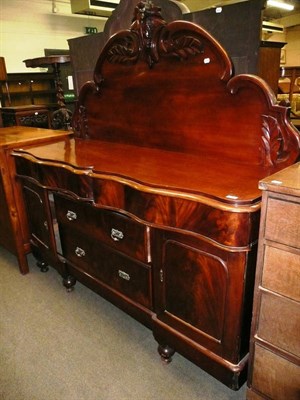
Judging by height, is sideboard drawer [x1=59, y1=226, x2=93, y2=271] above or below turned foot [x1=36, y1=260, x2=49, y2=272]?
above

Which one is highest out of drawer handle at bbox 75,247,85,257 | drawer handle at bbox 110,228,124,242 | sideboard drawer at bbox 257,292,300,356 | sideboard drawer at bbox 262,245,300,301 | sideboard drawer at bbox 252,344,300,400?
sideboard drawer at bbox 262,245,300,301

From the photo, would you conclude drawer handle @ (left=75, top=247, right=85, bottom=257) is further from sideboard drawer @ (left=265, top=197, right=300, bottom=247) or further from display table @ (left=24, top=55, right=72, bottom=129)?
display table @ (left=24, top=55, right=72, bottom=129)

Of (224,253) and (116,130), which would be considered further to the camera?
(116,130)

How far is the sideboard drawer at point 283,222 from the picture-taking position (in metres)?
0.87

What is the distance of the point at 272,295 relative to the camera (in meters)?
0.99

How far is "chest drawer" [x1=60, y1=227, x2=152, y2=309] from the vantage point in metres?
1.45

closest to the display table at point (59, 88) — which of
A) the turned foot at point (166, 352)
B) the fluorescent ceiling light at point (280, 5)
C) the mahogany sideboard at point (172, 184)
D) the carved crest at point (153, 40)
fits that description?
the mahogany sideboard at point (172, 184)

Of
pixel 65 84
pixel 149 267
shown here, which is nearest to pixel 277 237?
pixel 149 267

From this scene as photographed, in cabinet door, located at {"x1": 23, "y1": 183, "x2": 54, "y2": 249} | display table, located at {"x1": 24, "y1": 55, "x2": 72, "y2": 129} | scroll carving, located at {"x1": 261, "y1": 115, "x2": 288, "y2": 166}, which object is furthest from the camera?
display table, located at {"x1": 24, "y1": 55, "x2": 72, "y2": 129}

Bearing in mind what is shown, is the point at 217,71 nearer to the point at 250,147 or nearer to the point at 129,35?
the point at 250,147

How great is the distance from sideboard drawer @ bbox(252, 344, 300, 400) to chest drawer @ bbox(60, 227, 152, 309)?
1.75ft

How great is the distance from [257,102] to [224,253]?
0.64 meters

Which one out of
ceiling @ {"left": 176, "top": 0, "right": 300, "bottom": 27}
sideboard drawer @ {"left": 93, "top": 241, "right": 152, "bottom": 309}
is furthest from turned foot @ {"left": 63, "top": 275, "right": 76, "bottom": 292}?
ceiling @ {"left": 176, "top": 0, "right": 300, "bottom": 27}

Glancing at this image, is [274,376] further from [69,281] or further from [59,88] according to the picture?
[59,88]
